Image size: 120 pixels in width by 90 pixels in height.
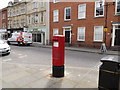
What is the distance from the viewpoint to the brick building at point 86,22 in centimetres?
1327

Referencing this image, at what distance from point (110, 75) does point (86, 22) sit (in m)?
13.0

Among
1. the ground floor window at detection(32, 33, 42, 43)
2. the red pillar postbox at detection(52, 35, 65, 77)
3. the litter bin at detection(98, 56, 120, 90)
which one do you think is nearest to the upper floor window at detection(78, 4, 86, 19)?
the ground floor window at detection(32, 33, 42, 43)

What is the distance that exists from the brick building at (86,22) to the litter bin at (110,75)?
1126 centimetres

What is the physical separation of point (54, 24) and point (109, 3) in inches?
355

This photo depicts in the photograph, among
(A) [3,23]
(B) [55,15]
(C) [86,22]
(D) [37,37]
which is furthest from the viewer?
(A) [3,23]

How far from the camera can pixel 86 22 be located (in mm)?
15367

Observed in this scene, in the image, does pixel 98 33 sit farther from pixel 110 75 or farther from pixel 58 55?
pixel 110 75

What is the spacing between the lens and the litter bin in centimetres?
308

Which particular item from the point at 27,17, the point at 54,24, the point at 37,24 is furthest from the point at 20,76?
the point at 27,17

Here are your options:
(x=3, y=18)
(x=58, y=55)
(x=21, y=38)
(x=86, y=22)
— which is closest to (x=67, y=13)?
(x=86, y=22)

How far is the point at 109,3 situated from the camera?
44.1 ft

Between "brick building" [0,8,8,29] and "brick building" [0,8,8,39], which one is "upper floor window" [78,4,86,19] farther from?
"brick building" [0,8,8,29]

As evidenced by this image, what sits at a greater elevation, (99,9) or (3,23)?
(3,23)

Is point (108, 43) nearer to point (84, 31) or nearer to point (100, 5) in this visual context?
point (84, 31)
